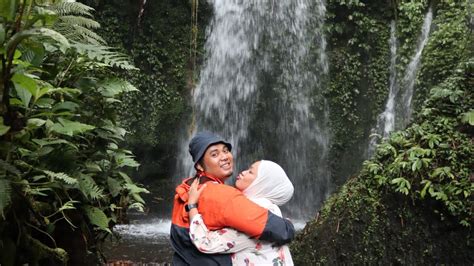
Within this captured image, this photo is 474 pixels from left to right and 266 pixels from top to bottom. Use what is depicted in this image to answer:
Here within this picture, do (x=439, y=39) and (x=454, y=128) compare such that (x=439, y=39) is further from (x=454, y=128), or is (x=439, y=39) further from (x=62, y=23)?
(x=62, y=23)

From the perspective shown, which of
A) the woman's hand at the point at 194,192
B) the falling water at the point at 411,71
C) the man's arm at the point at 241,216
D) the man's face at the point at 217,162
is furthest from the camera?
the falling water at the point at 411,71

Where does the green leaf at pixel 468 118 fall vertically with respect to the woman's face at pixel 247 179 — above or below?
above

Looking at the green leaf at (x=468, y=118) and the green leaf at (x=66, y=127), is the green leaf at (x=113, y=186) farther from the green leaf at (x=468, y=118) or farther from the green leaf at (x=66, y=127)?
the green leaf at (x=468, y=118)

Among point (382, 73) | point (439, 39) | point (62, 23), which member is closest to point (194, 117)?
point (382, 73)

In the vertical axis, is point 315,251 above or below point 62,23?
below

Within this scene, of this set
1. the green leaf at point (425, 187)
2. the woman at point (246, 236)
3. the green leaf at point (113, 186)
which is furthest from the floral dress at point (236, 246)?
the green leaf at point (425, 187)

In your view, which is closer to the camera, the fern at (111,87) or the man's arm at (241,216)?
the man's arm at (241,216)

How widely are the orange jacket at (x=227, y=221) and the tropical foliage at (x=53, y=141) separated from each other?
0.71m

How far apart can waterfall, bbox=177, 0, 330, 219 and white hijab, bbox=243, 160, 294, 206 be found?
9.55 m

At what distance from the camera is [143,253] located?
774 cm

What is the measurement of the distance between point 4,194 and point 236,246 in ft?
3.34

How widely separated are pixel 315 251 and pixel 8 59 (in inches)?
162

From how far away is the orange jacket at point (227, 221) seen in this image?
232 centimetres

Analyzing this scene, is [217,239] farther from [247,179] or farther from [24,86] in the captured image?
[24,86]
